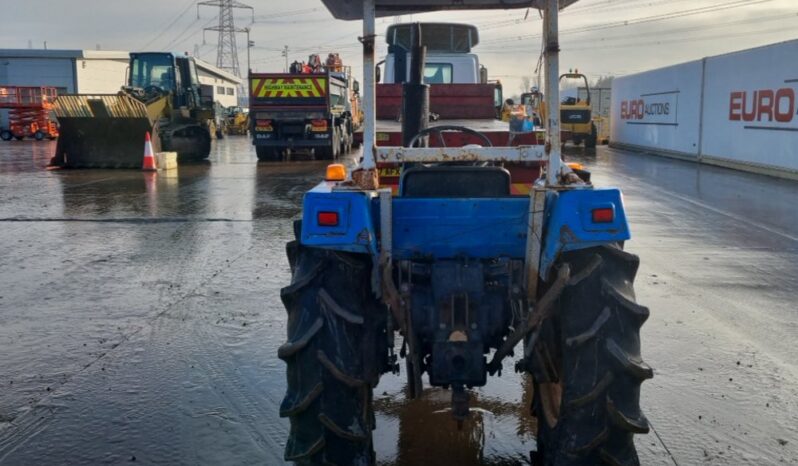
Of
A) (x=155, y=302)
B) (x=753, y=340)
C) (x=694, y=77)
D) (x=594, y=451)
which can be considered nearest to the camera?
(x=594, y=451)

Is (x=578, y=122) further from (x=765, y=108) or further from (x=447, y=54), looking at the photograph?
(x=447, y=54)

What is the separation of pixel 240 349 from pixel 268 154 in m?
18.8

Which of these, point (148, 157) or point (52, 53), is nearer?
point (148, 157)

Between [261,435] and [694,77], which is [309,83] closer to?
[694,77]

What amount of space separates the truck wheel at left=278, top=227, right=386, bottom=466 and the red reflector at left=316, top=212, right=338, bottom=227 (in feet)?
0.49

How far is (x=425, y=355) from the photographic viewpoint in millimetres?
3545

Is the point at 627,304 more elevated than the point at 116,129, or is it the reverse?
the point at 116,129

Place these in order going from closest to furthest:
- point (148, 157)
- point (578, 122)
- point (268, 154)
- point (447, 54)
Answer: point (447, 54)
point (148, 157)
point (268, 154)
point (578, 122)

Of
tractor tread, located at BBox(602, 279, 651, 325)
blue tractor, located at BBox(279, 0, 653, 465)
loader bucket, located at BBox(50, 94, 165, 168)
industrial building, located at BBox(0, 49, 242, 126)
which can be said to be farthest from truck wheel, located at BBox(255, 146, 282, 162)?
industrial building, located at BBox(0, 49, 242, 126)

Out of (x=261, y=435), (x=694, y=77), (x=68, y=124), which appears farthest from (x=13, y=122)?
(x=261, y=435)

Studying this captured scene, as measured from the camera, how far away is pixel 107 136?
20.2m

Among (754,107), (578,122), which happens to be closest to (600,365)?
(754,107)

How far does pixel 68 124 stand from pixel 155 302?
15.2 m

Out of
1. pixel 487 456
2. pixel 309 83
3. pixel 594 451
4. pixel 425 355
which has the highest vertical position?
pixel 309 83
